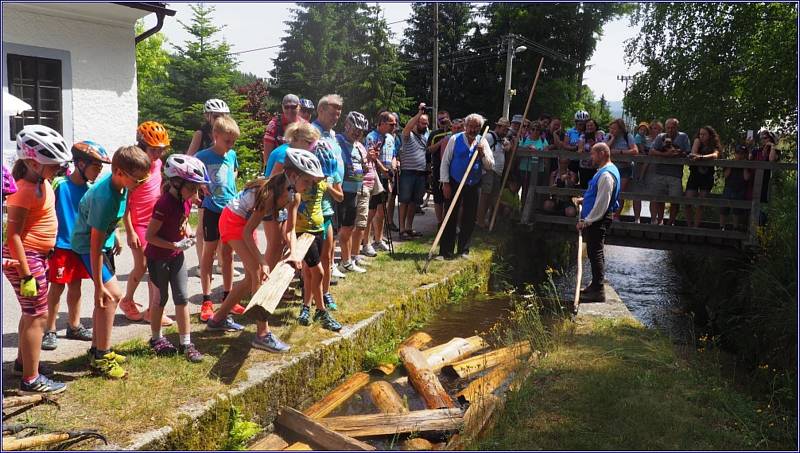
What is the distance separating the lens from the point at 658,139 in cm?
1002

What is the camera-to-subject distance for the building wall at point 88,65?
10438 millimetres

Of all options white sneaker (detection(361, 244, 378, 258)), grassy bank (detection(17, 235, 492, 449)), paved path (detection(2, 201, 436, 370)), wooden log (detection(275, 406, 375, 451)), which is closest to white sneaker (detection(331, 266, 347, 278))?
grassy bank (detection(17, 235, 492, 449))

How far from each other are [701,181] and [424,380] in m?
6.36

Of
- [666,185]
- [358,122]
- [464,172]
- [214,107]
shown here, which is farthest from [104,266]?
[666,185]

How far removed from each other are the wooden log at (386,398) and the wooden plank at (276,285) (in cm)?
110

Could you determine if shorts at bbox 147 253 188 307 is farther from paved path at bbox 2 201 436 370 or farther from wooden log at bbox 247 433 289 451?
wooden log at bbox 247 433 289 451

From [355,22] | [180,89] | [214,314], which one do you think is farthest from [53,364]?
[355,22]

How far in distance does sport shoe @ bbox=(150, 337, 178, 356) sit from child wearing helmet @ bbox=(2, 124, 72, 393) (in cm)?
75

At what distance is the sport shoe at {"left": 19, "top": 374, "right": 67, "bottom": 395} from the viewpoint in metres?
3.89

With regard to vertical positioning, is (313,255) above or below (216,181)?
below

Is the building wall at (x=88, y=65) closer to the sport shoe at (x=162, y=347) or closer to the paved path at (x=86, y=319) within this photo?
the paved path at (x=86, y=319)

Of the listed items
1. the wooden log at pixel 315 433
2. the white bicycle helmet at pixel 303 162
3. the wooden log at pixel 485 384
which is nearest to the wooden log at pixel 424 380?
the wooden log at pixel 485 384

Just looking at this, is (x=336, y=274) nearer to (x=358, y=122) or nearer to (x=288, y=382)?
(x=358, y=122)

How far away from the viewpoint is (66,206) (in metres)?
4.51
